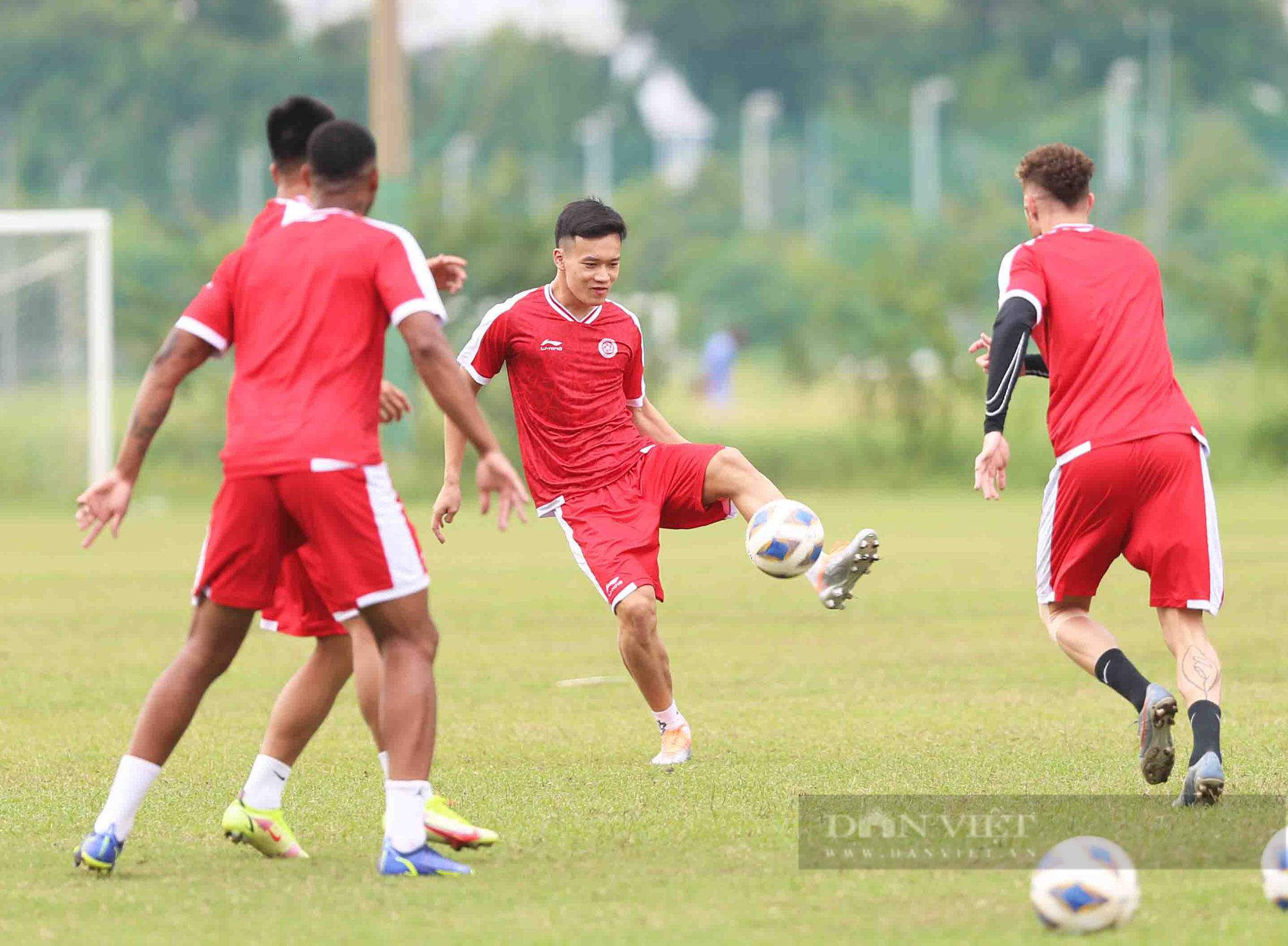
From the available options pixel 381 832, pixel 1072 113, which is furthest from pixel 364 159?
pixel 1072 113

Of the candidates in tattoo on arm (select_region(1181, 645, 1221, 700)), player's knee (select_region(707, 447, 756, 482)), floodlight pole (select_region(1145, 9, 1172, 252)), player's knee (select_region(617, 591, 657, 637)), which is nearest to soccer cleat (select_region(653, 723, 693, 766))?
player's knee (select_region(617, 591, 657, 637))

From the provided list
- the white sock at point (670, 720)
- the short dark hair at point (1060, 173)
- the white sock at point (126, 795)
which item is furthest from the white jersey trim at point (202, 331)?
the white sock at point (670, 720)

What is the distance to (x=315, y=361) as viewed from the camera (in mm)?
5668

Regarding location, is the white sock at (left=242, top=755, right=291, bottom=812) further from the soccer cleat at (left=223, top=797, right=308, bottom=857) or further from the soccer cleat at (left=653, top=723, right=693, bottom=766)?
the soccer cleat at (left=653, top=723, right=693, bottom=766)

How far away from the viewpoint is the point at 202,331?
579 cm

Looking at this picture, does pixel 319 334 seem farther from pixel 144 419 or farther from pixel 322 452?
pixel 144 419

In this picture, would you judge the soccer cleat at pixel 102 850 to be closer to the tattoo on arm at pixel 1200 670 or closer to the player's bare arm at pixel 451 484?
the player's bare arm at pixel 451 484

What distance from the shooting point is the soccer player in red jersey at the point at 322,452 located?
5.65m

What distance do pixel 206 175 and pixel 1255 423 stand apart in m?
52.3

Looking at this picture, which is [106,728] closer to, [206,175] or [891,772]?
[891,772]

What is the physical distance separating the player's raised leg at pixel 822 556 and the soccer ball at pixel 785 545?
62 millimetres

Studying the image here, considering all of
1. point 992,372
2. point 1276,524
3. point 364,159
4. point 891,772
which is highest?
point 364,159

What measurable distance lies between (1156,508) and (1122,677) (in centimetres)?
58

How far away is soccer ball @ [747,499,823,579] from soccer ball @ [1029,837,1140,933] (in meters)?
2.74
